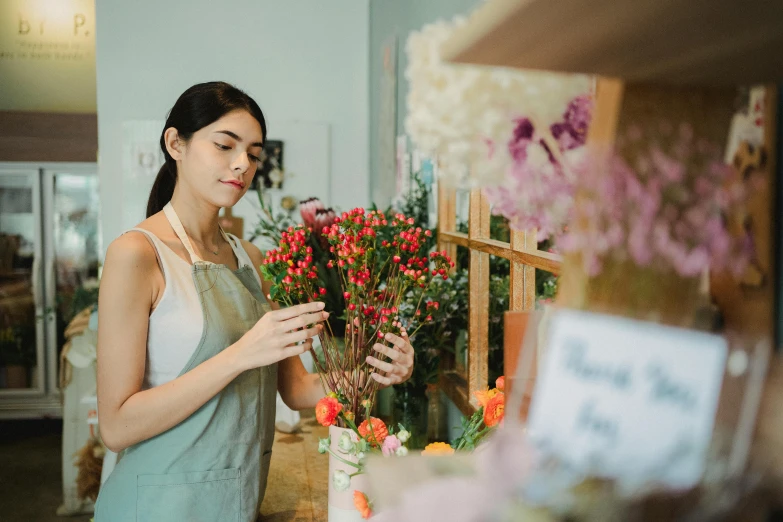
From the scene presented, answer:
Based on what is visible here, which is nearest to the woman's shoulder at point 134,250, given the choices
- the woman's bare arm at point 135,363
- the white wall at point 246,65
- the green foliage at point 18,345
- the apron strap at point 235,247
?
the woman's bare arm at point 135,363

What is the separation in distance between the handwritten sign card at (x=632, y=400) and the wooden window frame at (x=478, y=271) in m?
0.66

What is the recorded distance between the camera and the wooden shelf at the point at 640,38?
14.0 inches

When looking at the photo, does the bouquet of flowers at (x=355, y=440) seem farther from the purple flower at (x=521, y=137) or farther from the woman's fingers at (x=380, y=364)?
the purple flower at (x=521, y=137)

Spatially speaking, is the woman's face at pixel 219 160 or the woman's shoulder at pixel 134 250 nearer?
the woman's shoulder at pixel 134 250

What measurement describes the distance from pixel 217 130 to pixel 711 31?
1.08 metres

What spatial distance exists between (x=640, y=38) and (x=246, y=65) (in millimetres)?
3480

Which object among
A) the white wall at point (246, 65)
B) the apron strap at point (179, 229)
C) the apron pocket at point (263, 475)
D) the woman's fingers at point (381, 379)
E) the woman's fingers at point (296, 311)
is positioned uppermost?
the white wall at point (246, 65)

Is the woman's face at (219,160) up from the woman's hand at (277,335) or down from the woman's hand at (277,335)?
up

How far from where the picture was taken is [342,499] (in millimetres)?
1177

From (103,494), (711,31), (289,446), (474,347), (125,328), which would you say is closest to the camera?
(711,31)

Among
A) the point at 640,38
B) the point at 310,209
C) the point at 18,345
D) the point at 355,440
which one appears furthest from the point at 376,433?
the point at 18,345

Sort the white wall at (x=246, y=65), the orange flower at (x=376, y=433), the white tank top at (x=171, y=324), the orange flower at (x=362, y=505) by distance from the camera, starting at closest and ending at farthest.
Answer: the orange flower at (x=362, y=505), the orange flower at (x=376, y=433), the white tank top at (x=171, y=324), the white wall at (x=246, y=65)

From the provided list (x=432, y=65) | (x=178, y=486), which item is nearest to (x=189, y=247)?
(x=178, y=486)

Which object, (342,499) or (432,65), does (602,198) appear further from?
(342,499)
